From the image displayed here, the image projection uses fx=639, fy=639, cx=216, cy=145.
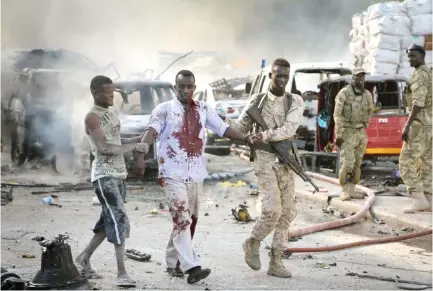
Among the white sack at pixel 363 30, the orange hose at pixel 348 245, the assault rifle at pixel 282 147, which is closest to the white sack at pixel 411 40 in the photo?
the white sack at pixel 363 30

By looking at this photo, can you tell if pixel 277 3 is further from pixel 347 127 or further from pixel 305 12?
pixel 347 127

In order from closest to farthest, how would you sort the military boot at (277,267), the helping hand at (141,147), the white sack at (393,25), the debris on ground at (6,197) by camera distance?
the helping hand at (141,147), the military boot at (277,267), the debris on ground at (6,197), the white sack at (393,25)

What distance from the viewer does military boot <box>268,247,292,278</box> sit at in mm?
5148

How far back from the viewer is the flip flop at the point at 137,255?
5566mm

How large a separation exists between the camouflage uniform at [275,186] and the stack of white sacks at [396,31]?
34.2 feet

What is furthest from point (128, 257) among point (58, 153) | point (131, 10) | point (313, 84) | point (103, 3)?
point (131, 10)

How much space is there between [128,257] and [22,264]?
905 mm

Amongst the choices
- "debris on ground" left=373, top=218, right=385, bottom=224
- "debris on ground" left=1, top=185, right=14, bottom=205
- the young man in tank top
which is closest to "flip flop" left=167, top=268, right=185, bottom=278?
the young man in tank top

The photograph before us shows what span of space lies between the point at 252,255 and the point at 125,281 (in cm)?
114

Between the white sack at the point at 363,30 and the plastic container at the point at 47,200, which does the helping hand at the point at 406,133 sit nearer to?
the plastic container at the point at 47,200

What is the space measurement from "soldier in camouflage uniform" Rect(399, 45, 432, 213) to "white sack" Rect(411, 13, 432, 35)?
777 centimetres

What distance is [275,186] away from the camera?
5184mm

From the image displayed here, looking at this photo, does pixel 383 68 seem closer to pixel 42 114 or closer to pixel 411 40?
pixel 411 40

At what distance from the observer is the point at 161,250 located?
6.05m
